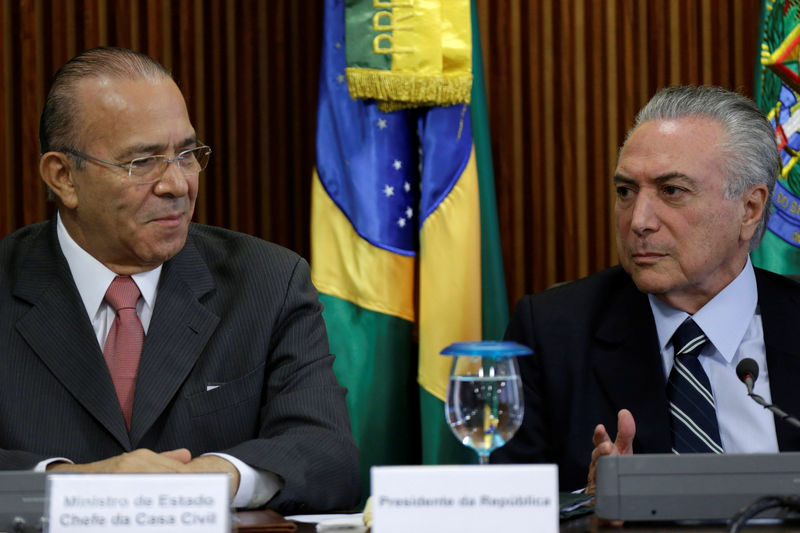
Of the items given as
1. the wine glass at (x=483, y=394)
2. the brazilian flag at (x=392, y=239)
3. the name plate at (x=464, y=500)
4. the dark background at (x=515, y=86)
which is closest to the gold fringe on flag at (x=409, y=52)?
the brazilian flag at (x=392, y=239)

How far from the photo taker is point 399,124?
3.25 meters

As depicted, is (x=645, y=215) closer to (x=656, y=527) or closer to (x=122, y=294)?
(x=656, y=527)

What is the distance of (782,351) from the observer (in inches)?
87.3

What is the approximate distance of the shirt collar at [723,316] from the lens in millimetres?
2225

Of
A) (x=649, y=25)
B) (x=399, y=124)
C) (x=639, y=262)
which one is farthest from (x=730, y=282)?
(x=649, y=25)

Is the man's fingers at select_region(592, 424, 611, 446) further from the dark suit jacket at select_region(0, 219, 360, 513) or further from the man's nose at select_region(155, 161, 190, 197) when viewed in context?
the man's nose at select_region(155, 161, 190, 197)

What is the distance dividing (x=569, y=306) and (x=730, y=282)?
0.37m

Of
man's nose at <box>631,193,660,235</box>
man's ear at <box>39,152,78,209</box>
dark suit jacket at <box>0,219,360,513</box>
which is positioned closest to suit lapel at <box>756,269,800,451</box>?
man's nose at <box>631,193,660,235</box>

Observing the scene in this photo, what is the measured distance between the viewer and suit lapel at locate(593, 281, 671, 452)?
2.14m

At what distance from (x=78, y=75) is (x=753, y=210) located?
5.04ft

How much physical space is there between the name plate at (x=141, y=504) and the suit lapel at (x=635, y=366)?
1.18 metres

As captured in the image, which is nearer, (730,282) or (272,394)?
(272,394)

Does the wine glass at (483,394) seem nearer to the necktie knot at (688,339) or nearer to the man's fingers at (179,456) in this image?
the man's fingers at (179,456)

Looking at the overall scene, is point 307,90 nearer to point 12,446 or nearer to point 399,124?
point 399,124
